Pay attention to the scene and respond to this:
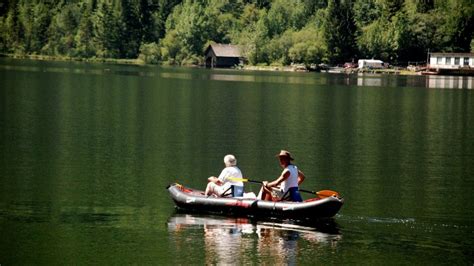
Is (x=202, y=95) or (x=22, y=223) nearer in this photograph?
(x=22, y=223)

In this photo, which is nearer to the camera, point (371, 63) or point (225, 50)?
point (371, 63)

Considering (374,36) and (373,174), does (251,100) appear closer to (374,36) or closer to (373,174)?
(373,174)

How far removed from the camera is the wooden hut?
183750 millimetres

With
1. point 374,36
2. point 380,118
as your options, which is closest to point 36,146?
point 380,118

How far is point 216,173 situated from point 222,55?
150m

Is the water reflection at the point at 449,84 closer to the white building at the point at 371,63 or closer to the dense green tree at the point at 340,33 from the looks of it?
the white building at the point at 371,63

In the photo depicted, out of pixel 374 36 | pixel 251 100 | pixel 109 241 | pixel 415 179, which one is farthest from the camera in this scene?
pixel 374 36

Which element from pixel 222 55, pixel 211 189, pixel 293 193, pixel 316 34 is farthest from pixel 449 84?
pixel 211 189

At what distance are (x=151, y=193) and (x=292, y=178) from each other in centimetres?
551

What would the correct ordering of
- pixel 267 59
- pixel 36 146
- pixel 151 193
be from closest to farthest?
pixel 151 193
pixel 36 146
pixel 267 59

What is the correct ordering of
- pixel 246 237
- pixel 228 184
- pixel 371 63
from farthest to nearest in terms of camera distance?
1. pixel 371 63
2. pixel 228 184
3. pixel 246 237

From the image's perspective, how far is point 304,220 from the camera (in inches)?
1069

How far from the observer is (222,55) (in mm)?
184125

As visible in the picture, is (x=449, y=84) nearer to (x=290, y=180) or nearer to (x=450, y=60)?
(x=450, y=60)
